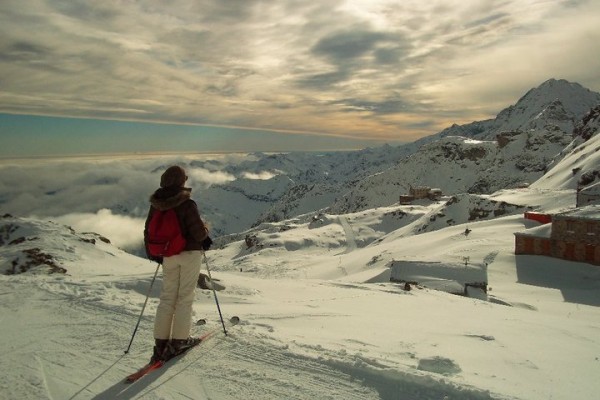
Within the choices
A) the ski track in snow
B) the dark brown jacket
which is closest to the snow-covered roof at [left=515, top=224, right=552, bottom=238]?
the ski track in snow

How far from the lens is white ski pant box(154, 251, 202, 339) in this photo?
5652mm

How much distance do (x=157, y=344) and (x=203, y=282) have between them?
648 centimetres

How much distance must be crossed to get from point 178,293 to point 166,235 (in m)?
0.84

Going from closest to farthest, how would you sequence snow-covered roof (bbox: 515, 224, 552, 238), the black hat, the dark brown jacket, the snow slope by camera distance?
the snow slope → the dark brown jacket → the black hat → snow-covered roof (bbox: 515, 224, 552, 238)

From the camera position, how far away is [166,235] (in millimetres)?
5543

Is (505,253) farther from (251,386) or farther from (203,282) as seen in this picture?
(251,386)

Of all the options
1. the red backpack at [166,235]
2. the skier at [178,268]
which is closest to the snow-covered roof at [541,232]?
the skier at [178,268]

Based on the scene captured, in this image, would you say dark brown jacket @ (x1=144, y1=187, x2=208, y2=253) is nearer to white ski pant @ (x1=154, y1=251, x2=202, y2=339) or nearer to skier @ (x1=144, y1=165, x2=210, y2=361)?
skier @ (x1=144, y1=165, x2=210, y2=361)

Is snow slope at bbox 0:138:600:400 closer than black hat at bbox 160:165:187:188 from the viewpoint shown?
Yes

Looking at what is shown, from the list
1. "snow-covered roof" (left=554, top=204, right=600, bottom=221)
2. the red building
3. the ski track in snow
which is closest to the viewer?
the ski track in snow

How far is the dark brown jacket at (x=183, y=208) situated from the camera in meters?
5.48

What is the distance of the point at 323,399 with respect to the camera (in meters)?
4.44

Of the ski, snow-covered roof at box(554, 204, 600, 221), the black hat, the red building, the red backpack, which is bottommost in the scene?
the red building

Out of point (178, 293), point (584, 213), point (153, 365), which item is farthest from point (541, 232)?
point (153, 365)
